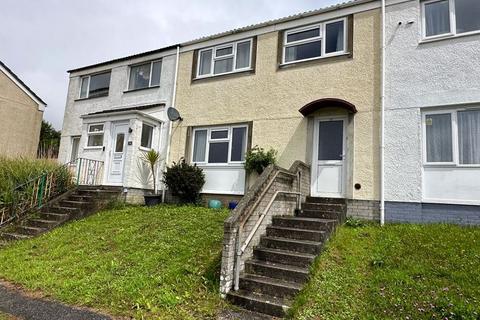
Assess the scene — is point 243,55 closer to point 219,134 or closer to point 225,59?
point 225,59

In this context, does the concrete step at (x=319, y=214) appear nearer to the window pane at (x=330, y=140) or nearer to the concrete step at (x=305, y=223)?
the concrete step at (x=305, y=223)

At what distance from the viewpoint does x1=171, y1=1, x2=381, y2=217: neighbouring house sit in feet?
29.5

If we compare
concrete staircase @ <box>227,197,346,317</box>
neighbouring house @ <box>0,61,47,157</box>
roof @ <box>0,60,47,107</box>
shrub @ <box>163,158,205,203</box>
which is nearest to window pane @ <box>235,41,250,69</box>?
shrub @ <box>163,158,205,203</box>

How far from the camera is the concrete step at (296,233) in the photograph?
6.43 m

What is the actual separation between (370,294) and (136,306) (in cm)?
349

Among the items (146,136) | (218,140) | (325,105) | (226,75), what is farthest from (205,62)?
(325,105)

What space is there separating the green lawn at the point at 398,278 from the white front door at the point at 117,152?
26.3 ft

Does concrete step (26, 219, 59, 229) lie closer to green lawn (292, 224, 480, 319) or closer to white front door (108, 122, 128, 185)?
white front door (108, 122, 128, 185)

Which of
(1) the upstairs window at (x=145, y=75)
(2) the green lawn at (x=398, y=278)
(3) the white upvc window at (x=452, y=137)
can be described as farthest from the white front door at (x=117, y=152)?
(3) the white upvc window at (x=452, y=137)

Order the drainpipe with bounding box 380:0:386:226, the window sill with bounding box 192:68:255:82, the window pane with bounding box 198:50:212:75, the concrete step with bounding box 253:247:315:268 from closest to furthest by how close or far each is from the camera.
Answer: the concrete step with bounding box 253:247:315:268
the drainpipe with bounding box 380:0:386:226
the window sill with bounding box 192:68:255:82
the window pane with bounding box 198:50:212:75

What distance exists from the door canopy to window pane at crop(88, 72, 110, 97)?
973 cm

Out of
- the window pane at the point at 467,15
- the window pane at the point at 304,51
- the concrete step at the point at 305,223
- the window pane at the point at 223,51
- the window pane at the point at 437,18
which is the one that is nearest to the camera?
the concrete step at the point at 305,223

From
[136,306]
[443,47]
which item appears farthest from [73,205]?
[443,47]

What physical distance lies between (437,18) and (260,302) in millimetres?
8372
